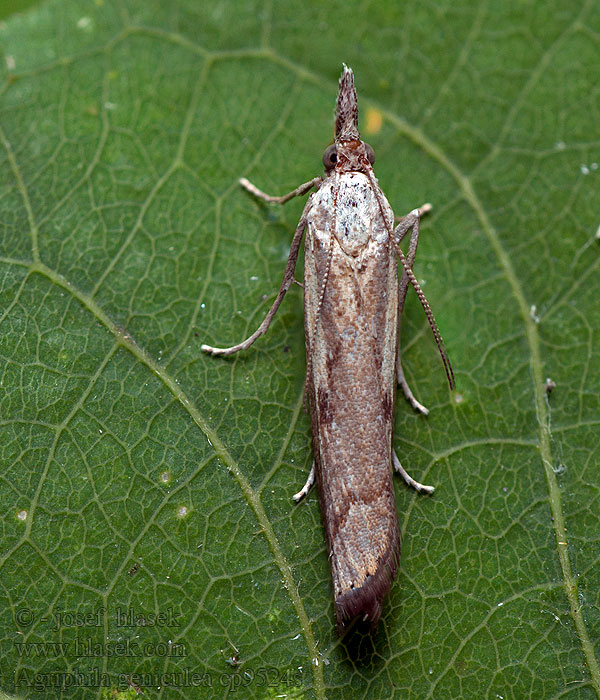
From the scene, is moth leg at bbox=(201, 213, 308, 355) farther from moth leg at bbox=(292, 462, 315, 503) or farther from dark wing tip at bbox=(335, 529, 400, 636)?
dark wing tip at bbox=(335, 529, 400, 636)

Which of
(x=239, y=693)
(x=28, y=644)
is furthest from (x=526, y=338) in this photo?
(x=28, y=644)

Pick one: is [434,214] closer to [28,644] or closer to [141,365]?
[141,365]

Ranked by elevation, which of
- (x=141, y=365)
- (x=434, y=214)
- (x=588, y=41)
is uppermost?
(x=588, y=41)

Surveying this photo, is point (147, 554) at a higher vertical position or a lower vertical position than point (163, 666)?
higher

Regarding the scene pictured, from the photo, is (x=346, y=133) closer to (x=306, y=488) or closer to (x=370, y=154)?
(x=370, y=154)

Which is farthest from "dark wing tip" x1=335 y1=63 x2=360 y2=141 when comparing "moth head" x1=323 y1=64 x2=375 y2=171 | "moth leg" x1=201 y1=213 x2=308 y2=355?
"moth leg" x1=201 y1=213 x2=308 y2=355

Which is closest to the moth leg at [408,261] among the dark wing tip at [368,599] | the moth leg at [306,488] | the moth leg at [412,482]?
the moth leg at [412,482]

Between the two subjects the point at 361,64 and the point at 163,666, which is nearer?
the point at 163,666
